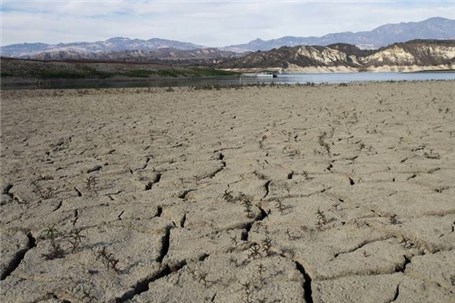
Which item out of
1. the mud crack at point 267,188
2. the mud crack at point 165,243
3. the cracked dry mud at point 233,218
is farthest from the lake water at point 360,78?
the mud crack at point 165,243

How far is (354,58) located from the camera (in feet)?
341

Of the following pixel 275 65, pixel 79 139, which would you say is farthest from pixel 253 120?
pixel 275 65

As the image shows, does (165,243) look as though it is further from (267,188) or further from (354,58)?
(354,58)

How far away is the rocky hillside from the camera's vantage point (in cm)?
9256

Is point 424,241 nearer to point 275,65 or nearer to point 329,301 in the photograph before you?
point 329,301

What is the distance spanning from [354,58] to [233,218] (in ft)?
352

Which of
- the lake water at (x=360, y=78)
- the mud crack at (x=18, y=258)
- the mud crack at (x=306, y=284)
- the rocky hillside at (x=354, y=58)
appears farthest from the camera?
the rocky hillside at (x=354, y=58)

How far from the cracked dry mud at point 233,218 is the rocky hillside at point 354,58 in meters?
86.2

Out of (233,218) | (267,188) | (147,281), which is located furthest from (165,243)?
(267,188)

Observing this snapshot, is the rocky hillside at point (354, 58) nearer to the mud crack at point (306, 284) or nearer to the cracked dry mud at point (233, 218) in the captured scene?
the cracked dry mud at point (233, 218)

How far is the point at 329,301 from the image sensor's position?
7.11 feet

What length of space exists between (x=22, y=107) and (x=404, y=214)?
11.6 m

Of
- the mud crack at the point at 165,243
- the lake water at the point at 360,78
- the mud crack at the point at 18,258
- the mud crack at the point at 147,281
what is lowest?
the lake water at the point at 360,78

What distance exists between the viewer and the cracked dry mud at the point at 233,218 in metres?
2.35
